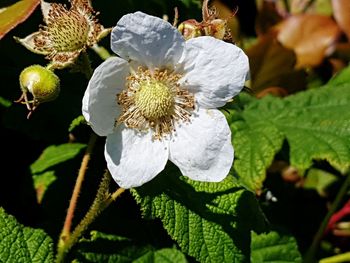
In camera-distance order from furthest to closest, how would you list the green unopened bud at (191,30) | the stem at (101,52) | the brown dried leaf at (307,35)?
1. the brown dried leaf at (307,35)
2. the stem at (101,52)
3. the green unopened bud at (191,30)

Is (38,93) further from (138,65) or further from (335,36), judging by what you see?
(335,36)

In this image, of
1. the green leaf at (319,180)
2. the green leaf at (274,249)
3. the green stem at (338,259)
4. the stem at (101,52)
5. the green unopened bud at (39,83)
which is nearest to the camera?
the green unopened bud at (39,83)

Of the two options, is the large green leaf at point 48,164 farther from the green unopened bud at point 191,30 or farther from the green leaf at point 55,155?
the green unopened bud at point 191,30

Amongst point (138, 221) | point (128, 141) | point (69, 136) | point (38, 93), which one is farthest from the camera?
point (69, 136)

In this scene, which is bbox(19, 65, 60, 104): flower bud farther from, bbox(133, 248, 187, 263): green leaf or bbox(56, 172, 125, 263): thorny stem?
bbox(133, 248, 187, 263): green leaf

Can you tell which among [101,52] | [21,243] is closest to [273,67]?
[101,52]

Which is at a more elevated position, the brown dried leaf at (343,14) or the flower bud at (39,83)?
the flower bud at (39,83)

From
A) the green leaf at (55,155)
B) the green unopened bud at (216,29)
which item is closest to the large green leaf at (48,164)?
the green leaf at (55,155)

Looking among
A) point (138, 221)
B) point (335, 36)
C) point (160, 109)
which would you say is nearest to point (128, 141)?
point (160, 109)

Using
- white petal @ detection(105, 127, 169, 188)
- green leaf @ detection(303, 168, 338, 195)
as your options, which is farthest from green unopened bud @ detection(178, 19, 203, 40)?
green leaf @ detection(303, 168, 338, 195)
